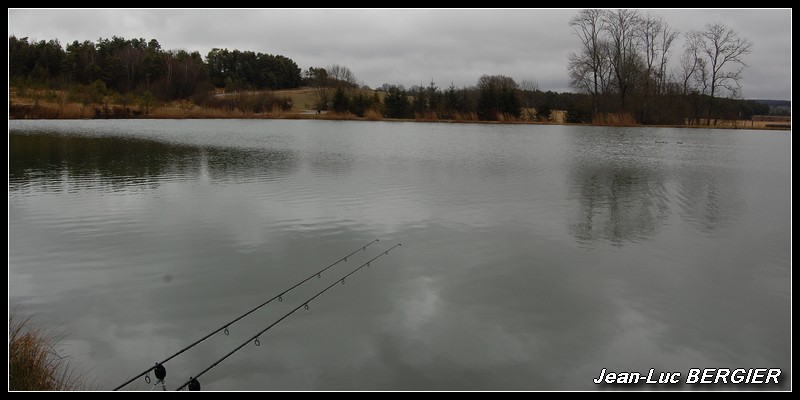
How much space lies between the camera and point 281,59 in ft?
342


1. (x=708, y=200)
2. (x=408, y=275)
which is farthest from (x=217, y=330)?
(x=708, y=200)

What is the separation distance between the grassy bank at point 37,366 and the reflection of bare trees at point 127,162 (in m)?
9.51

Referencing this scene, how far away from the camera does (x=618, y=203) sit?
39.7ft

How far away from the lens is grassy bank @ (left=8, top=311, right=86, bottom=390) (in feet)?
13.6

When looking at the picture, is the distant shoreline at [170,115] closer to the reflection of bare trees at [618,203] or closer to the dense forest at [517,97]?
the dense forest at [517,97]

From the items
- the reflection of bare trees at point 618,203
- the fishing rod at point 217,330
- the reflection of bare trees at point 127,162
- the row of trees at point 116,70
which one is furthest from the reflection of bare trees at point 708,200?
the row of trees at point 116,70

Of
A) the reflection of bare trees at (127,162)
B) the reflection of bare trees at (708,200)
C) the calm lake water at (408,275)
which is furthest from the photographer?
the reflection of bare trees at (127,162)

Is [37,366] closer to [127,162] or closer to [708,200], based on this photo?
[708,200]

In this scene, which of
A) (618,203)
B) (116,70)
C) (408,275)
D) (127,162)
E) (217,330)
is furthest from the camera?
(116,70)

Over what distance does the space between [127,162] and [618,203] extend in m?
Result: 14.9

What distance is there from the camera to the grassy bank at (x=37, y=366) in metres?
4.15

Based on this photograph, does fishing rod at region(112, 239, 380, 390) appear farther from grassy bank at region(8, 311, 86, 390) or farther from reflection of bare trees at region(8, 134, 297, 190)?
reflection of bare trees at region(8, 134, 297, 190)

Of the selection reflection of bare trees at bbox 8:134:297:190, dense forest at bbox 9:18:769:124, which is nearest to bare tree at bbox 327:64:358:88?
dense forest at bbox 9:18:769:124

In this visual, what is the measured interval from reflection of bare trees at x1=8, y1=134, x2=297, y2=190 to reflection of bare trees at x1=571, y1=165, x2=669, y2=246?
8.55 meters
